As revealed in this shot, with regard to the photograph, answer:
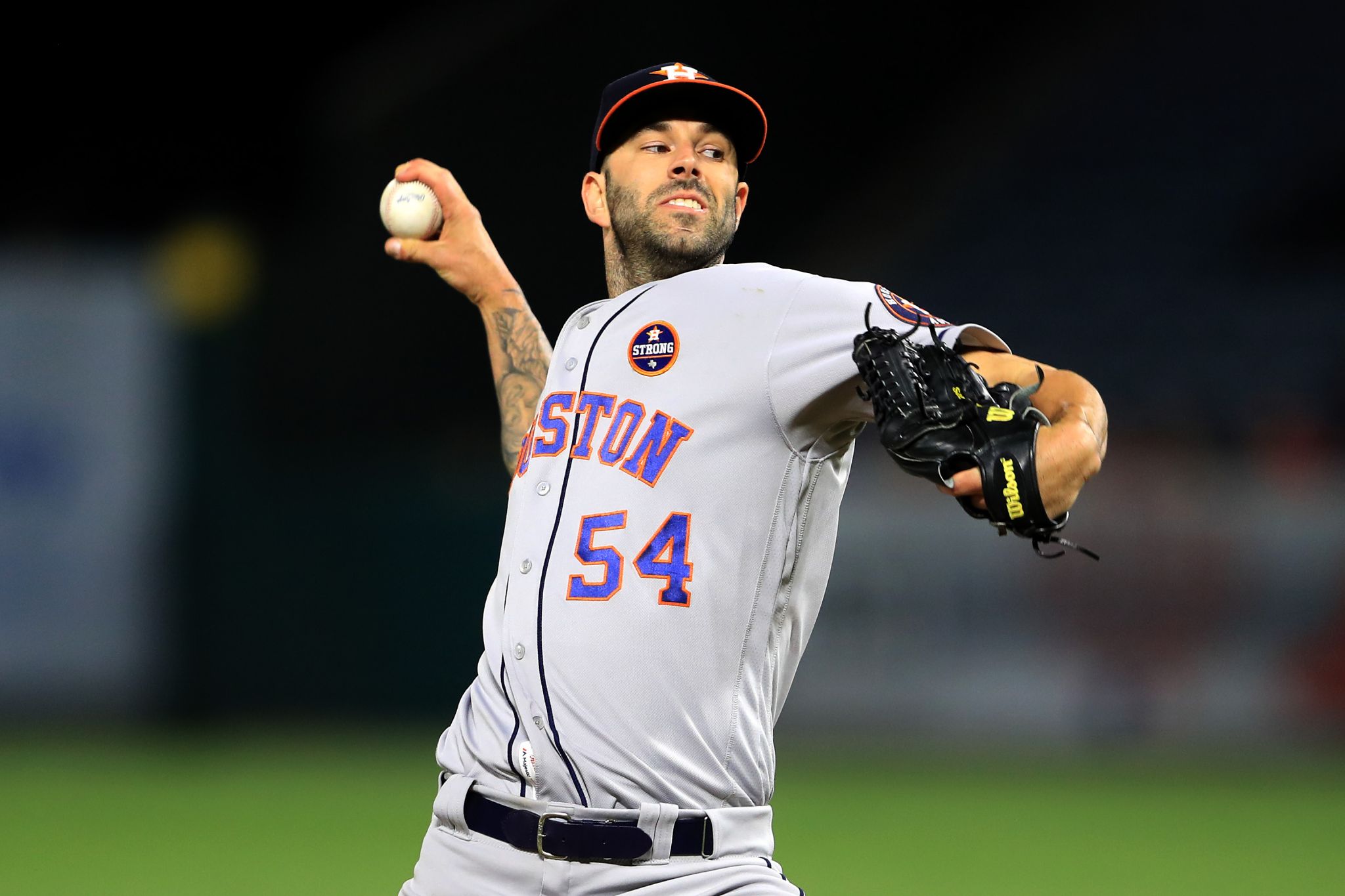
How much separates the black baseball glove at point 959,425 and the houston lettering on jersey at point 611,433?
1.24ft

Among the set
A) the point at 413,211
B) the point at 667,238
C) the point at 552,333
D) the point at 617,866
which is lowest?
the point at 617,866

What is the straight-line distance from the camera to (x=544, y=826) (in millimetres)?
2256

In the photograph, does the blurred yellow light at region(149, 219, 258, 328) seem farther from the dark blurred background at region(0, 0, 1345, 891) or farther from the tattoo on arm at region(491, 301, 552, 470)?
the tattoo on arm at region(491, 301, 552, 470)

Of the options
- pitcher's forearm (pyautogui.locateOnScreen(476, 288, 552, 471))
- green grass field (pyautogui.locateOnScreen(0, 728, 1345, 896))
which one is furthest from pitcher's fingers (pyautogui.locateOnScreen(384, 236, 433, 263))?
green grass field (pyautogui.locateOnScreen(0, 728, 1345, 896))

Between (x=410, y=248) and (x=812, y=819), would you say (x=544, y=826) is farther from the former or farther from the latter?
(x=812, y=819)

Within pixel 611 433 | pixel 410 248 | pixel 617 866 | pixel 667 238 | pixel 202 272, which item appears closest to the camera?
pixel 617 866

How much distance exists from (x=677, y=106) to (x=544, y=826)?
4.22 feet

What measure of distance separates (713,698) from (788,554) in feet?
0.83

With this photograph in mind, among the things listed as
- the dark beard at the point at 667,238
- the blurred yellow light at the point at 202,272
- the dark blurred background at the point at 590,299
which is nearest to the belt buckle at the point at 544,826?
the dark beard at the point at 667,238

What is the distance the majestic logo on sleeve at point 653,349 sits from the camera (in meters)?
2.43

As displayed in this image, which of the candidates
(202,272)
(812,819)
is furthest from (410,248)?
(202,272)

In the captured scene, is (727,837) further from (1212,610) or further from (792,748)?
(1212,610)

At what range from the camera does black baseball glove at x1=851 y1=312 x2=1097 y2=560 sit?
192 centimetres

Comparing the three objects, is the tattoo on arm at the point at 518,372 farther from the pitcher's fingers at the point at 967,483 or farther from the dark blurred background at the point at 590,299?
the dark blurred background at the point at 590,299
